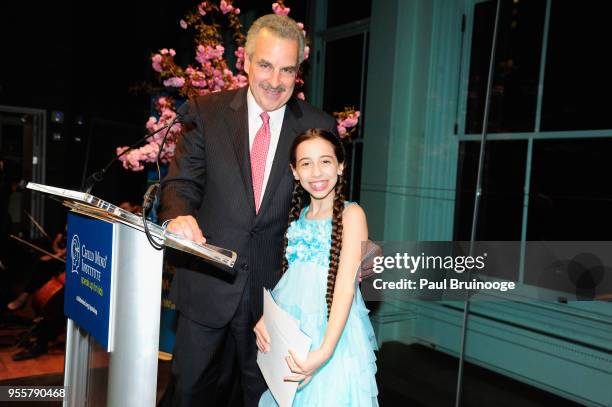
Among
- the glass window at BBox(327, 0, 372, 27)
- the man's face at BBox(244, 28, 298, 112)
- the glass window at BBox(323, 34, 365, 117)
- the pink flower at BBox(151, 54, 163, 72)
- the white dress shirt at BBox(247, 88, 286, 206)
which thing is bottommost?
the white dress shirt at BBox(247, 88, 286, 206)

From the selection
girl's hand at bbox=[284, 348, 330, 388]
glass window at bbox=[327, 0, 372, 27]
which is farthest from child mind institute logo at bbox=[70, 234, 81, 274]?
glass window at bbox=[327, 0, 372, 27]

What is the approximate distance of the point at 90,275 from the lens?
1309 mm

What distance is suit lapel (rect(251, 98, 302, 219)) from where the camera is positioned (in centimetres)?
168

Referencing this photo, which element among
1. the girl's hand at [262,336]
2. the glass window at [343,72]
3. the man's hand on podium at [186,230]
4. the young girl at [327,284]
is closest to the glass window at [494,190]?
the glass window at [343,72]

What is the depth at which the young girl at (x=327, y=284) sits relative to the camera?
Answer: 151cm

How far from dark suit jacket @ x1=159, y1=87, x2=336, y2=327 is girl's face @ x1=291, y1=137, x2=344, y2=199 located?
0.11 metres

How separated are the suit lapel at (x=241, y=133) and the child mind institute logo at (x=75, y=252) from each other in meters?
0.52

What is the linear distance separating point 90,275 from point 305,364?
0.61 m

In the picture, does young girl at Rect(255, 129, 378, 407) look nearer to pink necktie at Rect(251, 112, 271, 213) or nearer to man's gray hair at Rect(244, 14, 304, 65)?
pink necktie at Rect(251, 112, 271, 213)

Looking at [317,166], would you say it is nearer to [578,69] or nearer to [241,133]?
[241,133]

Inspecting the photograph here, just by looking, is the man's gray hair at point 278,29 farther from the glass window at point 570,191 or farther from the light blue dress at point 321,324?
the glass window at point 570,191

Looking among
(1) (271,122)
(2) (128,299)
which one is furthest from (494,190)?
(2) (128,299)

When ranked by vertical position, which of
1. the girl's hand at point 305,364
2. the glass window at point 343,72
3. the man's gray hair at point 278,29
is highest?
the glass window at point 343,72

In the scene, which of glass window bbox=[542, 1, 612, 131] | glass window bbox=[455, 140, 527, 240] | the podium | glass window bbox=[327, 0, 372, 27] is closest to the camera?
the podium
